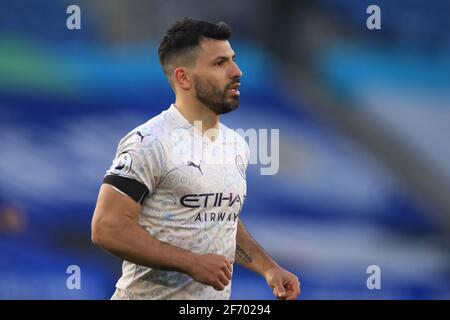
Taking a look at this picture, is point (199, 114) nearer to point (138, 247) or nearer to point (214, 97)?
point (214, 97)

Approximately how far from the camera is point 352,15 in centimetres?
441

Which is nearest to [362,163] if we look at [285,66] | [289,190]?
[289,190]

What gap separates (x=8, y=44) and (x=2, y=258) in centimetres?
123

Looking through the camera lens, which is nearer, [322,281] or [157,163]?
[157,163]

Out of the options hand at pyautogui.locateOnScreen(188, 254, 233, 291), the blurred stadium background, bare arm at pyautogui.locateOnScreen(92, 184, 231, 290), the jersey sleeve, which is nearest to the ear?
the jersey sleeve

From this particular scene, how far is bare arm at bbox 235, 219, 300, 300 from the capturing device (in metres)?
2.93

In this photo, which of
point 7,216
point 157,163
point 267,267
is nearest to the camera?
point 157,163

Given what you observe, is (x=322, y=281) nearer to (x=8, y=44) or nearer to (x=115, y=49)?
(x=115, y=49)

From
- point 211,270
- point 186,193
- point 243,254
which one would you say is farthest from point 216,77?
point 211,270

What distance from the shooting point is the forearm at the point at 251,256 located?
10.2 ft

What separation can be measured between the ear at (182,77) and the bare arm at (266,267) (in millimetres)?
649

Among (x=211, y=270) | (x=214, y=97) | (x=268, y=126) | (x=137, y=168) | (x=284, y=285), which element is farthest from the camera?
(x=268, y=126)

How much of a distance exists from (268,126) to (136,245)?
1882 mm

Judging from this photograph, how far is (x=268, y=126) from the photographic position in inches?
173
